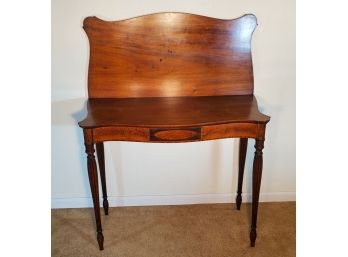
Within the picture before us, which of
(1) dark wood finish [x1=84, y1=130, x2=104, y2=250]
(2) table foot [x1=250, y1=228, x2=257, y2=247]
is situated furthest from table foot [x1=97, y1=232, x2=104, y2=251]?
(2) table foot [x1=250, y1=228, x2=257, y2=247]

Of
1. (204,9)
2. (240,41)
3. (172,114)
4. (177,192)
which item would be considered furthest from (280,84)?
(177,192)

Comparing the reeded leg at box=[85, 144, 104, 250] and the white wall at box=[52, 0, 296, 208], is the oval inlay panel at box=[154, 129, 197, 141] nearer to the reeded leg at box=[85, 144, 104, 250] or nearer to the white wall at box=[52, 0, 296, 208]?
the reeded leg at box=[85, 144, 104, 250]

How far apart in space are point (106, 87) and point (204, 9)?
669mm

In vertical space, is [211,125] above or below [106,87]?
below

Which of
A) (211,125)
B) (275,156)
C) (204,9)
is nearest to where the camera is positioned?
(211,125)

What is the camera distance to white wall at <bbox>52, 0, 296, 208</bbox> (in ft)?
5.59

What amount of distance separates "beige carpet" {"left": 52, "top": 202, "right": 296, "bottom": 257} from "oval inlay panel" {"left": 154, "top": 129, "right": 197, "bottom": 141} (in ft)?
2.24

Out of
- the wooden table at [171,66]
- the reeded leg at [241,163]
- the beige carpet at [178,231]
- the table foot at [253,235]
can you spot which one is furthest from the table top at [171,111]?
the beige carpet at [178,231]

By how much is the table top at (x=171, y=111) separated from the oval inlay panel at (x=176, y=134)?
0.10 feet

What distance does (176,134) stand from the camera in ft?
4.56

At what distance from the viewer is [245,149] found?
1903mm

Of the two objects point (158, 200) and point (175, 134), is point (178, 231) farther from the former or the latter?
point (175, 134)
